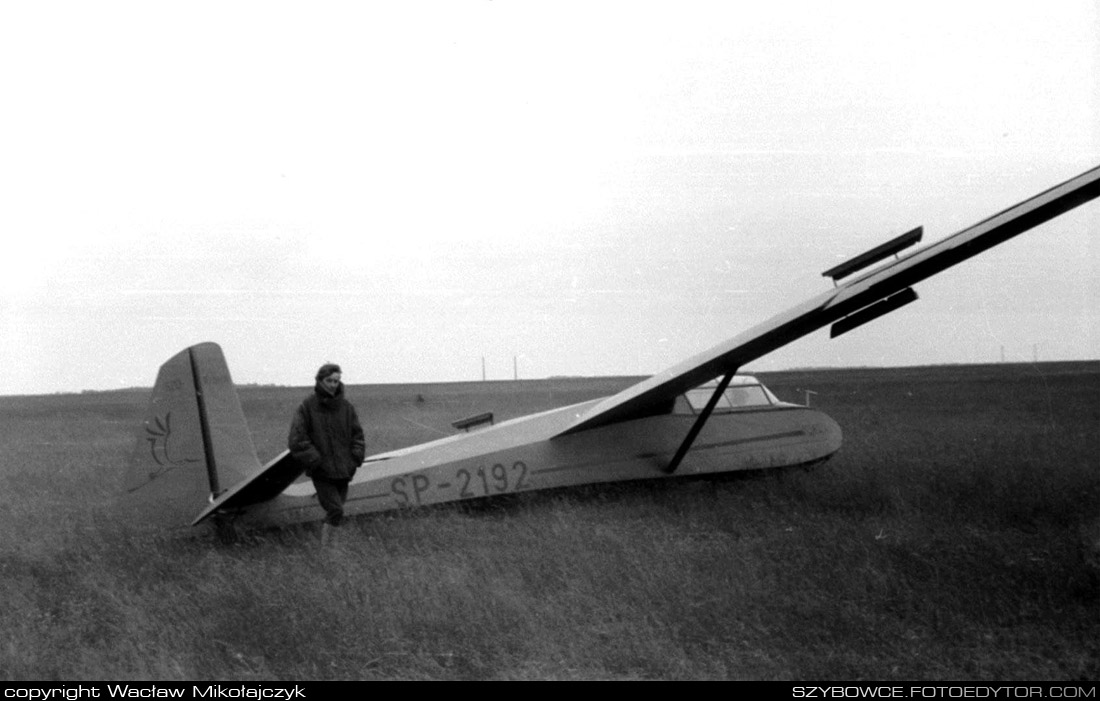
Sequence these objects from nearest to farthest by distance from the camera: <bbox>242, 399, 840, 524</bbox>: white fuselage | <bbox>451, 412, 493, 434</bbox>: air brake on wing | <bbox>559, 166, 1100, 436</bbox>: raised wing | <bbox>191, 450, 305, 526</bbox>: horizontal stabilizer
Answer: <bbox>559, 166, 1100, 436</bbox>: raised wing, <bbox>191, 450, 305, 526</bbox>: horizontal stabilizer, <bbox>242, 399, 840, 524</bbox>: white fuselage, <bbox>451, 412, 493, 434</bbox>: air brake on wing

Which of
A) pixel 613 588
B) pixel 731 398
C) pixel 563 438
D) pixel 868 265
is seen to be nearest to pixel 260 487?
pixel 563 438

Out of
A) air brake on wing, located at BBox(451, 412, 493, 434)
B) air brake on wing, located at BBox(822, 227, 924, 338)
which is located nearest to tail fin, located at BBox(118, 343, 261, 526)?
air brake on wing, located at BBox(451, 412, 493, 434)

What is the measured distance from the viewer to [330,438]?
8016 millimetres

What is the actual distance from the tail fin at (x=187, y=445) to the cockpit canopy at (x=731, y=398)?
4292 mm

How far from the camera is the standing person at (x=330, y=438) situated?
7980 millimetres

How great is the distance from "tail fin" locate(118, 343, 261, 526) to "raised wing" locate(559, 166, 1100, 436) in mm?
3131

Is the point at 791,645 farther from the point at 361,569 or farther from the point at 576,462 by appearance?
the point at 576,462

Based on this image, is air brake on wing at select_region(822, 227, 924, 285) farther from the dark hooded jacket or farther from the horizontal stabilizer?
the horizontal stabilizer

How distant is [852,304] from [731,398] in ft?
7.28

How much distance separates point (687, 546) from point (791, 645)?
2.37m

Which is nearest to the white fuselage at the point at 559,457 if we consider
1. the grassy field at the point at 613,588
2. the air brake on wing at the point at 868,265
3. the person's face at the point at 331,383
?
the grassy field at the point at 613,588

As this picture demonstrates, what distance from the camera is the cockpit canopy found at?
9984 mm

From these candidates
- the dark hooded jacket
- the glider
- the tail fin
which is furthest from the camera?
the tail fin

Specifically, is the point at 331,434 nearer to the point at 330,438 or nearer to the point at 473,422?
the point at 330,438
